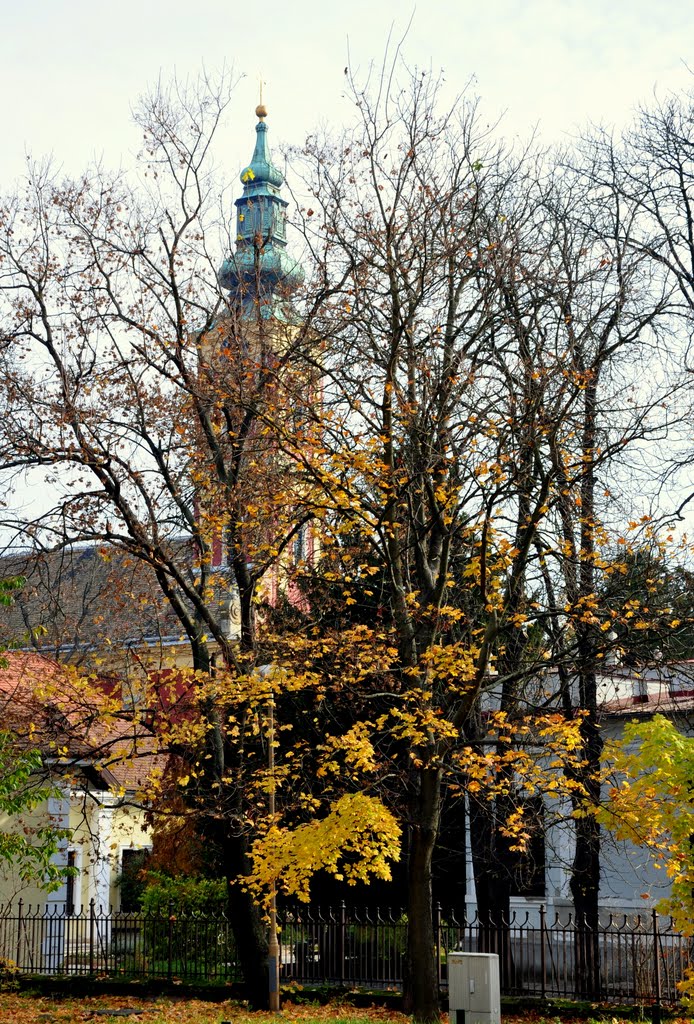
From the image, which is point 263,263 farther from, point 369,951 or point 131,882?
point 131,882

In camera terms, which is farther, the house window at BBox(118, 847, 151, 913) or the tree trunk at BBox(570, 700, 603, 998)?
the house window at BBox(118, 847, 151, 913)

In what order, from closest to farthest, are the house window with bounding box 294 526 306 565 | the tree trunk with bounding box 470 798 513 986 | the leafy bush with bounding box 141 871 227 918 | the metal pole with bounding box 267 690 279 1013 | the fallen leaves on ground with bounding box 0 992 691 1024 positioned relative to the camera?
the fallen leaves on ground with bounding box 0 992 691 1024 → the metal pole with bounding box 267 690 279 1013 → the tree trunk with bounding box 470 798 513 986 → the house window with bounding box 294 526 306 565 → the leafy bush with bounding box 141 871 227 918

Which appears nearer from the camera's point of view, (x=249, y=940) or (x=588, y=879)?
(x=249, y=940)

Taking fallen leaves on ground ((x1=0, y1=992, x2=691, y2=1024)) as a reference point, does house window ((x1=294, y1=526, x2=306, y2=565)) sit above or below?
above

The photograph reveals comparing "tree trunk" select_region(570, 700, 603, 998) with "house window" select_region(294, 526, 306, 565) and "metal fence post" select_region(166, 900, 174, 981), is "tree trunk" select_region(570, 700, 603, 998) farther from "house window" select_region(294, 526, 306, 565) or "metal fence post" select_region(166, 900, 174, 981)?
"metal fence post" select_region(166, 900, 174, 981)

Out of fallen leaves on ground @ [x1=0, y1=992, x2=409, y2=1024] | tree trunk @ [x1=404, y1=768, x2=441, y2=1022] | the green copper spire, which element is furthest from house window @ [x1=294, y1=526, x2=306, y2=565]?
fallen leaves on ground @ [x1=0, y1=992, x2=409, y2=1024]

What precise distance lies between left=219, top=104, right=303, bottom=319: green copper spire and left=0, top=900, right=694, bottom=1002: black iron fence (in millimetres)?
10728

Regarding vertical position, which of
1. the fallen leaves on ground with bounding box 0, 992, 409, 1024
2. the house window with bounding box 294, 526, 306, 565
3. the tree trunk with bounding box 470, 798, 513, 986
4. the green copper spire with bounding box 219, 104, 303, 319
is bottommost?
the fallen leaves on ground with bounding box 0, 992, 409, 1024

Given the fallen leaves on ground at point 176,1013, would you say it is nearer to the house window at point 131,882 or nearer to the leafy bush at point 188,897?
the leafy bush at point 188,897

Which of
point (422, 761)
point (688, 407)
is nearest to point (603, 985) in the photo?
point (422, 761)

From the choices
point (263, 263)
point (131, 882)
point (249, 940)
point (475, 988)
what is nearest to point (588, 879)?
point (249, 940)

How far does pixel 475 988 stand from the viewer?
15.1m

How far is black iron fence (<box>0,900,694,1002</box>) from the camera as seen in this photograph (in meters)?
18.5

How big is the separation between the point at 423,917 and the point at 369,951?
5.69 meters
